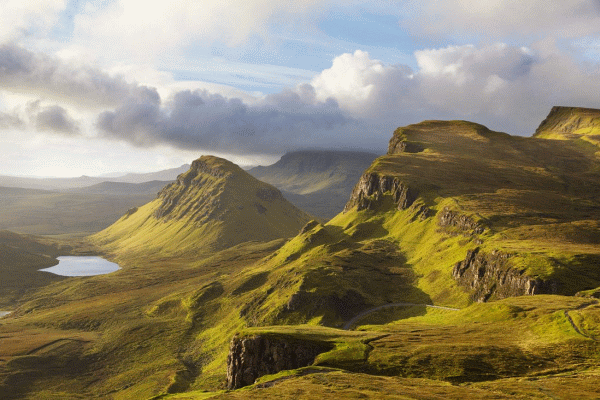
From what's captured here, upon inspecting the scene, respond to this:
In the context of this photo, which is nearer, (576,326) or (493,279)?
(576,326)

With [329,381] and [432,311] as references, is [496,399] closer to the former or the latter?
[329,381]

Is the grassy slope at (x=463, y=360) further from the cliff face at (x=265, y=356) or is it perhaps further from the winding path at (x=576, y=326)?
the cliff face at (x=265, y=356)

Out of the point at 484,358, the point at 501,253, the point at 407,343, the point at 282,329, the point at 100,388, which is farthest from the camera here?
the point at 100,388

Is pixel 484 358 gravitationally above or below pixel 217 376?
above

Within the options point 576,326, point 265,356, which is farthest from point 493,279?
point 265,356

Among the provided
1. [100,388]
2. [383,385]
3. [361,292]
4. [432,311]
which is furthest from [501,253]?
[100,388]

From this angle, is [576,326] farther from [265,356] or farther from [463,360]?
[265,356]
